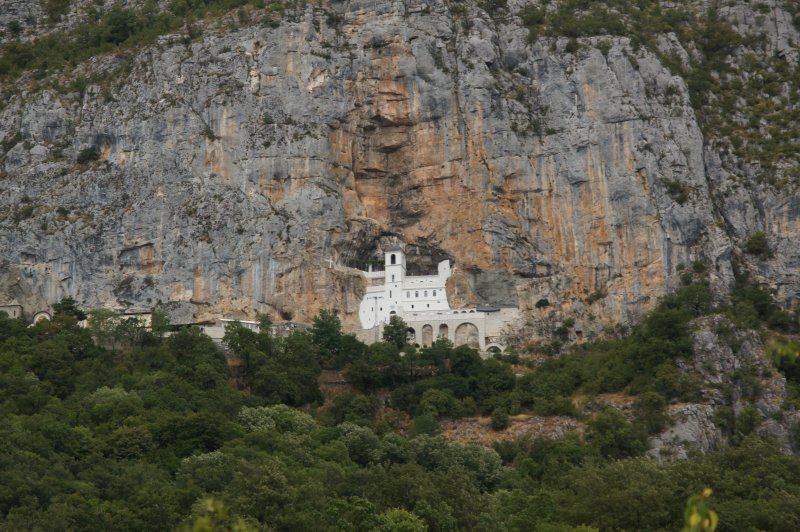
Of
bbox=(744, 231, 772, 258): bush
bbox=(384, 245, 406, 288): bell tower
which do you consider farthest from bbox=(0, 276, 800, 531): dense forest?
bbox=(384, 245, 406, 288): bell tower

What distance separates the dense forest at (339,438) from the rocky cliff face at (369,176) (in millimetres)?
4446

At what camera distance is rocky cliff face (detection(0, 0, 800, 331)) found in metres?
75.1

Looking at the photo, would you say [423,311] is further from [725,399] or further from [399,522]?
[399,522]

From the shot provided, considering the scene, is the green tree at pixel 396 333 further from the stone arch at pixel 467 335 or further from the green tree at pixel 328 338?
the stone arch at pixel 467 335

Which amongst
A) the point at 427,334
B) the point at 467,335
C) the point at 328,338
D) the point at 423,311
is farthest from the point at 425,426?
the point at 423,311

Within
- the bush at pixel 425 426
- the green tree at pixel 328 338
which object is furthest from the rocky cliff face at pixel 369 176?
the bush at pixel 425 426

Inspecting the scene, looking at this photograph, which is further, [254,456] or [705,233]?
[705,233]

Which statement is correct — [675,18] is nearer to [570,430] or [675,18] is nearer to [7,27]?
[570,430]

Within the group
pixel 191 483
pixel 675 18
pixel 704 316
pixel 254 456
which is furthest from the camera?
pixel 675 18

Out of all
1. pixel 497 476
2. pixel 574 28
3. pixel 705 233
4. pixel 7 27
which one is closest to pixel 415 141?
pixel 574 28

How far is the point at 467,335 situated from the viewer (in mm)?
75062

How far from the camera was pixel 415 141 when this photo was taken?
79875mm

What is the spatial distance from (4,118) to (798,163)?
53818 mm

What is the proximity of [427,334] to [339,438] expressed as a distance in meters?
19.1
